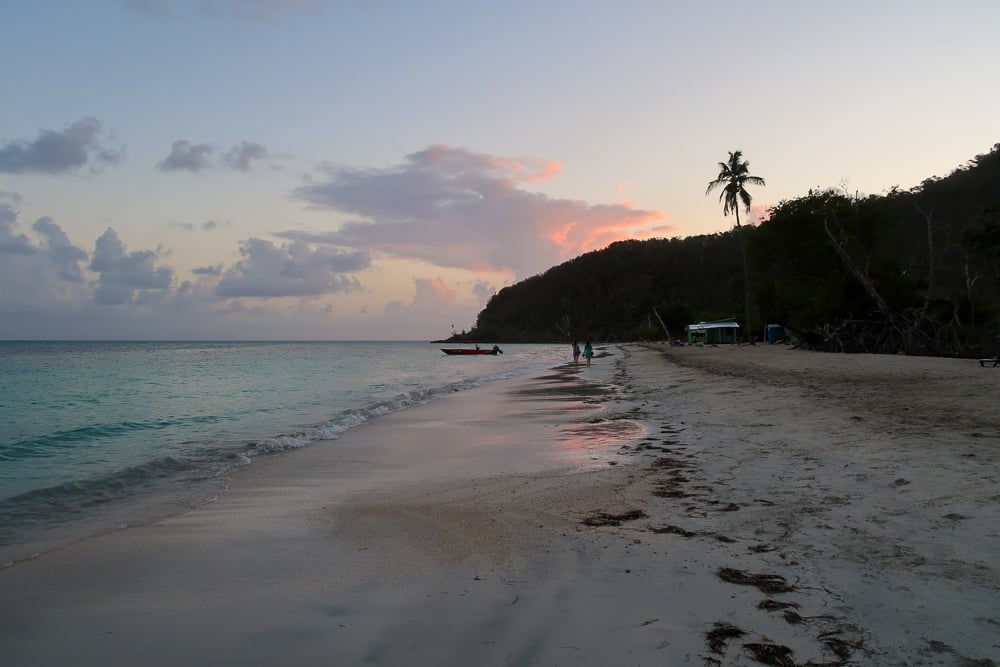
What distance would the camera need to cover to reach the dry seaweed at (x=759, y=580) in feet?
12.0

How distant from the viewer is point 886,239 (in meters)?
41.5

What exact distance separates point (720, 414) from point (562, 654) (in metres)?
9.63

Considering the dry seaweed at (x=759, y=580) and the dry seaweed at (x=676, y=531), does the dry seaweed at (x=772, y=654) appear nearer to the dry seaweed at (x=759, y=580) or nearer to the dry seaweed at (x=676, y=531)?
the dry seaweed at (x=759, y=580)

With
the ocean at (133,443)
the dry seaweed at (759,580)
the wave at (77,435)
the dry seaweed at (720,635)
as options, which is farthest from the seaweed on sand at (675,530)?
the wave at (77,435)

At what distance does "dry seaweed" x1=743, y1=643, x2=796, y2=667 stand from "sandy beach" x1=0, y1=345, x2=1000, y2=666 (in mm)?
13

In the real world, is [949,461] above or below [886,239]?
below

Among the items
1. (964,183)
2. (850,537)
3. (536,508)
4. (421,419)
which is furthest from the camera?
(964,183)

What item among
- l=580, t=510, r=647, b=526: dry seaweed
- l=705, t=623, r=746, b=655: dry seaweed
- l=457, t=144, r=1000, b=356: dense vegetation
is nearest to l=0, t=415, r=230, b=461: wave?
l=580, t=510, r=647, b=526: dry seaweed

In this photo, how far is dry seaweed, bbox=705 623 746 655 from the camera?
9.89 ft

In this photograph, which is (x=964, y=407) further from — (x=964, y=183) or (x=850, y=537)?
(x=964, y=183)

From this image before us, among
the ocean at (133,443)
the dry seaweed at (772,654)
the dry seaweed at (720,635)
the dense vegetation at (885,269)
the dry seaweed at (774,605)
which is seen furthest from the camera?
the dense vegetation at (885,269)

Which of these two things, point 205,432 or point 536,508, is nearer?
point 536,508

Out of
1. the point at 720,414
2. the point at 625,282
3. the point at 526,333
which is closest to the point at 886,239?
the point at 720,414

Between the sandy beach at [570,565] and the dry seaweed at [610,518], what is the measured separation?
0.03m
